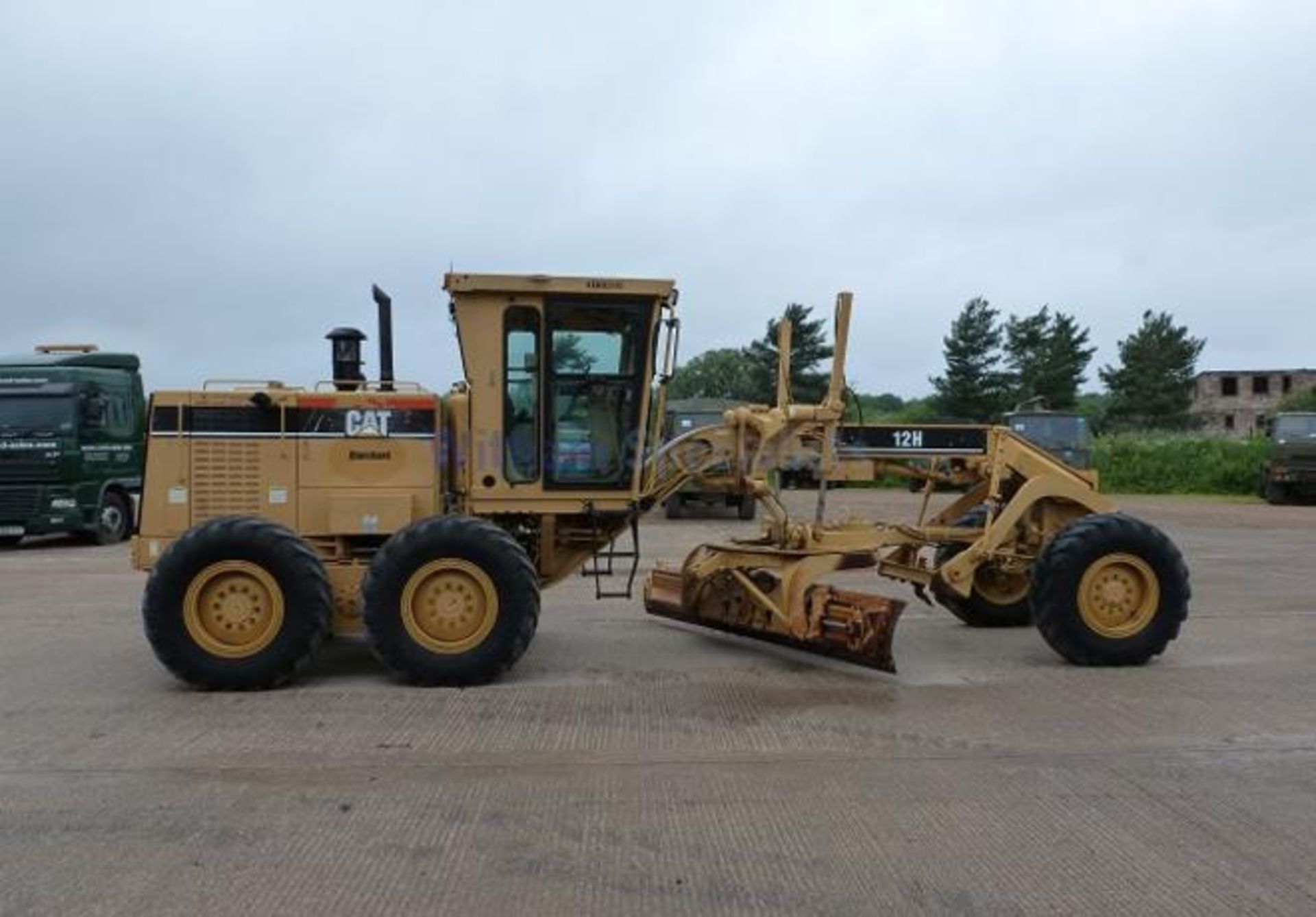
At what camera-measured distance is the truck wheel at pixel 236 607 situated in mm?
7375

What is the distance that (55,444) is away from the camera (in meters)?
18.3

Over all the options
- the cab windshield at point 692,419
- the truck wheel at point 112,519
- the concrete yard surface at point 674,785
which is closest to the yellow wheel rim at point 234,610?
the concrete yard surface at point 674,785

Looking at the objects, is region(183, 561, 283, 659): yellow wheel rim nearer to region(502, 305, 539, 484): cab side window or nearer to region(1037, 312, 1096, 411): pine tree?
region(502, 305, 539, 484): cab side window

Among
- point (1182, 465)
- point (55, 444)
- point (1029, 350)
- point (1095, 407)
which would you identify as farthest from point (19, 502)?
point (1095, 407)

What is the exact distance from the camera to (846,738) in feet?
20.8

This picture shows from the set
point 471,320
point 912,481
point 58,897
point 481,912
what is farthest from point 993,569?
point 58,897

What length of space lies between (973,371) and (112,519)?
4294 centimetres

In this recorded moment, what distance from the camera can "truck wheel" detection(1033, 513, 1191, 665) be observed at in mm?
8141

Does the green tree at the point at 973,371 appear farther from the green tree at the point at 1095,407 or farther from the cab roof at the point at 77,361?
the cab roof at the point at 77,361

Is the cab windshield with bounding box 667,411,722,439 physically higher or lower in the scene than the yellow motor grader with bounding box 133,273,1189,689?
higher

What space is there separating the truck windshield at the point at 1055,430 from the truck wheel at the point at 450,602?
69.3ft

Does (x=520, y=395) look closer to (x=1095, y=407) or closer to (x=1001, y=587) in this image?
(x=1001, y=587)

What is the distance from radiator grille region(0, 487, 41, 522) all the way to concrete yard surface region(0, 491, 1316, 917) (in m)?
10.4

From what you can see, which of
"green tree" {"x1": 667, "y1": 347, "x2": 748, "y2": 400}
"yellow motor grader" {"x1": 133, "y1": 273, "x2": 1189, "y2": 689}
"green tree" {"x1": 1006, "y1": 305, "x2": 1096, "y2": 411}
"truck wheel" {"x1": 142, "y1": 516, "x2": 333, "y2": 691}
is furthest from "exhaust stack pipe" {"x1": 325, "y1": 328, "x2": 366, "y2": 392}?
"green tree" {"x1": 667, "y1": 347, "x2": 748, "y2": 400}
